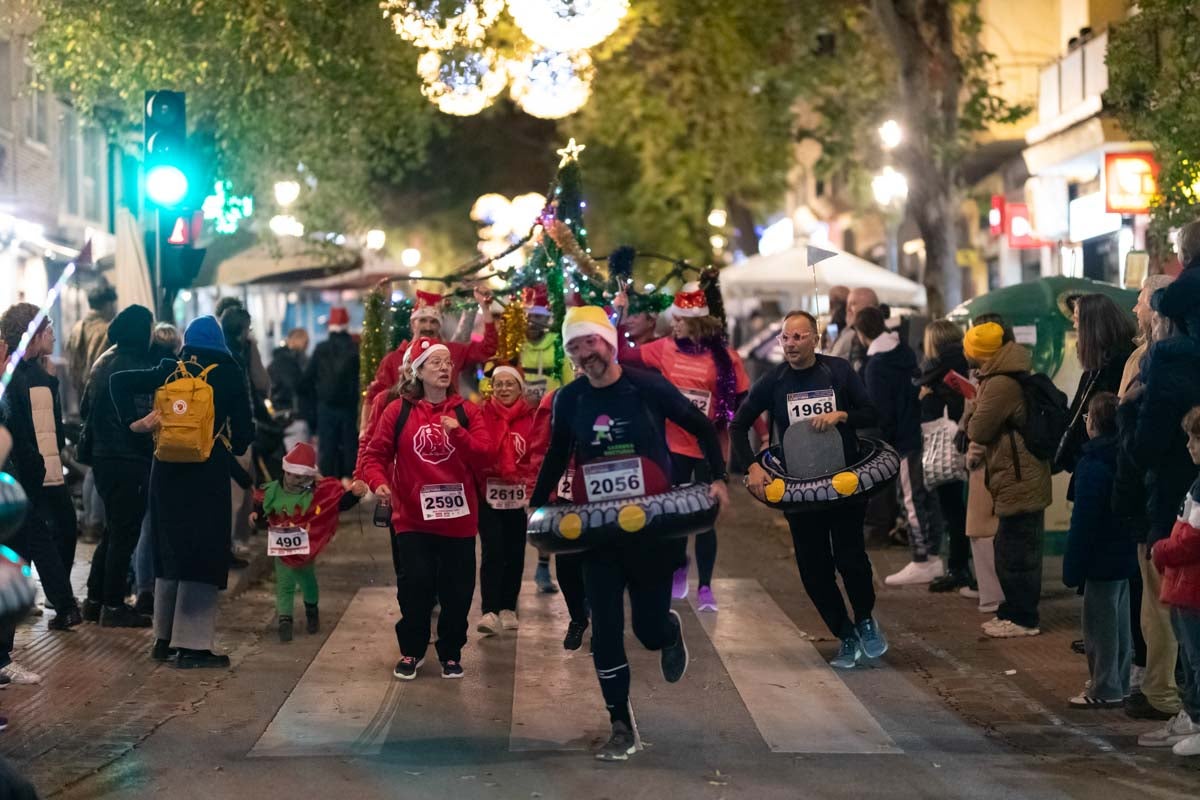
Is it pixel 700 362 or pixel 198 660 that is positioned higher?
pixel 700 362

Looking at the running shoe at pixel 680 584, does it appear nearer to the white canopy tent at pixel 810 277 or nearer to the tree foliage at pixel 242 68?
the tree foliage at pixel 242 68

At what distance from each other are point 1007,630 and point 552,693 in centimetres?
327

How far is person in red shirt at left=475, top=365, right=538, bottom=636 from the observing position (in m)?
11.4

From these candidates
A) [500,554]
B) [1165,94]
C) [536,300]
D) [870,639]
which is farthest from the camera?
[1165,94]

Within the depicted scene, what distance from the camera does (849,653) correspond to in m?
10.4

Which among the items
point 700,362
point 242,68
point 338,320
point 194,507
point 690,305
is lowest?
point 194,507

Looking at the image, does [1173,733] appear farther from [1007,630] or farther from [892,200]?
[892,200]

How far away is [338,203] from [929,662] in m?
22.8

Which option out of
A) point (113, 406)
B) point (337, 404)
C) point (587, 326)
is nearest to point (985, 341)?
point (587, 326)

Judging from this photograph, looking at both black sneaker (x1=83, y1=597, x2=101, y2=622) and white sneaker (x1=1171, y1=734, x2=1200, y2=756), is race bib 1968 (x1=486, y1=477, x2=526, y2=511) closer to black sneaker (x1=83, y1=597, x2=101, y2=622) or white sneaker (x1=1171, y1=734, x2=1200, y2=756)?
black sneaker (x1=83, y1=597, x2=101, y2=622)

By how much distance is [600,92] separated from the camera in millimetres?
33844

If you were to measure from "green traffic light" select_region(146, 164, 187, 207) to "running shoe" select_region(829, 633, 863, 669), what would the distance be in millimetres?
6683

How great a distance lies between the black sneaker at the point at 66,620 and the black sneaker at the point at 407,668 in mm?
2619

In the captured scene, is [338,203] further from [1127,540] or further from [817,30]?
[1127,540]
